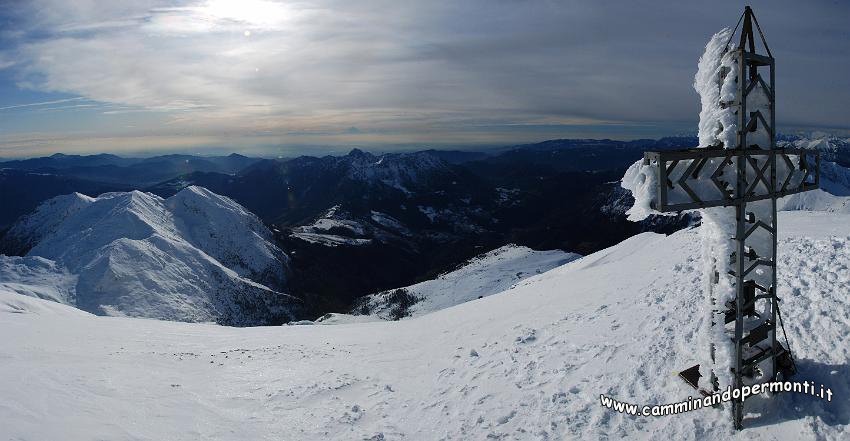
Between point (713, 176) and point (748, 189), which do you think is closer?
point (713, 176)

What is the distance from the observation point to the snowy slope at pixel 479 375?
9.77 m

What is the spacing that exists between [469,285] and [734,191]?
90468 mm

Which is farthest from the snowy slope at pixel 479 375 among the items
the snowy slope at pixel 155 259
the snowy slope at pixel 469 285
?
the snowy slope at pixel 155 259

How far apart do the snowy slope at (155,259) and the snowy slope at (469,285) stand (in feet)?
119

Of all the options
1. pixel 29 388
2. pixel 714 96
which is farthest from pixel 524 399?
pixel 29 388

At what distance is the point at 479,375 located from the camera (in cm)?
1460

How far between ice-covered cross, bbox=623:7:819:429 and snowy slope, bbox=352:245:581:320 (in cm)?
7217

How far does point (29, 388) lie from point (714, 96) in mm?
18842

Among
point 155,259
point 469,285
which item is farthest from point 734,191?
point 155,259

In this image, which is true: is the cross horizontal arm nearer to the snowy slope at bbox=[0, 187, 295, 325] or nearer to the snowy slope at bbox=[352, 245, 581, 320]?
the snowy slope at bbox=[352, 245, 581, 320]

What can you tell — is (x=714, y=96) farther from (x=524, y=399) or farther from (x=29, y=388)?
(x=29, y=388)

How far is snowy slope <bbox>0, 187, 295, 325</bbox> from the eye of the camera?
90.8m

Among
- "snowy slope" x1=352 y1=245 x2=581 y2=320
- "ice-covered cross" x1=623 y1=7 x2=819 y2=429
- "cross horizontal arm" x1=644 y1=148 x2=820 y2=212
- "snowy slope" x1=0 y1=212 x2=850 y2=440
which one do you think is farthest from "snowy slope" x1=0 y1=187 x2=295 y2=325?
"cross horizontal arm" x1=644 y1=148 x2=820 y2=212

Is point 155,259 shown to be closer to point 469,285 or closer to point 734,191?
point 469,285
